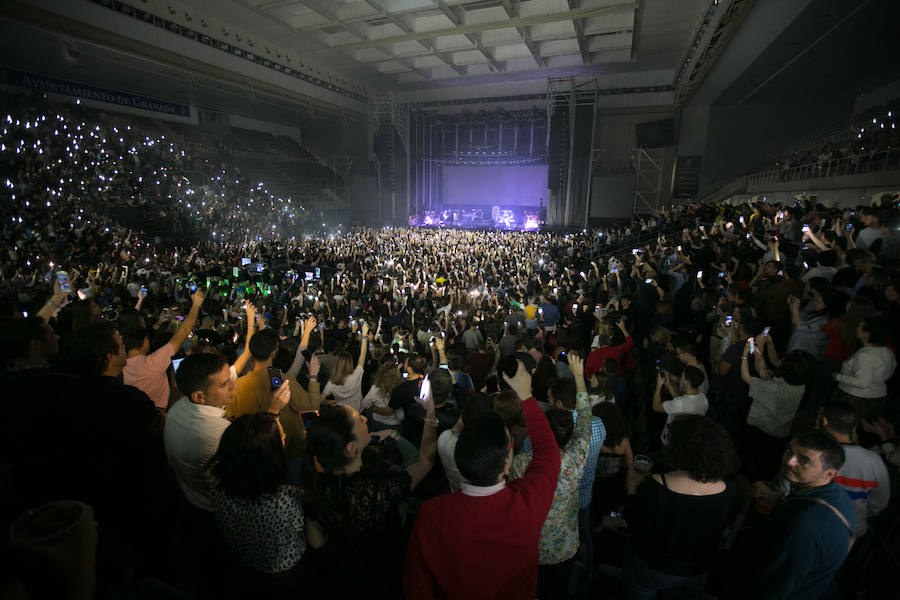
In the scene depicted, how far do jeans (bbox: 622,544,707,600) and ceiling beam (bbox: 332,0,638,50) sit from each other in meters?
16.8

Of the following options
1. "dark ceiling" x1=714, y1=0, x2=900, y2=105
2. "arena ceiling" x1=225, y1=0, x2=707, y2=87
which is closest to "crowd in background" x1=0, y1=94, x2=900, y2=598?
"dark ceiling" x1=714, y1=0, x2=900, y2=105

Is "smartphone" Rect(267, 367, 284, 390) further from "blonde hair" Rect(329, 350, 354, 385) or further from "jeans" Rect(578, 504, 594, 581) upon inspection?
"jeans" Rect(578, 504, 594, 581)

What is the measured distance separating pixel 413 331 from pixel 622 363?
125 inches

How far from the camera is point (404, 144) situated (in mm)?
26094

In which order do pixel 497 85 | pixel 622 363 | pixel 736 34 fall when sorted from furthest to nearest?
1. pixel 497 85
2. pixel 736 34
3. pixel 622 363

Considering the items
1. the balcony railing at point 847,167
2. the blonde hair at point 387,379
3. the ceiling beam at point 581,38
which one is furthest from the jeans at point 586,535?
the ceiling beam at point 581,38

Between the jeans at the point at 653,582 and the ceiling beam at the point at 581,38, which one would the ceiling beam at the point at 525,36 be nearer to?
the ceiling beam at the point at 581,38

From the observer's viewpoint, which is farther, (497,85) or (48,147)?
(497,85)

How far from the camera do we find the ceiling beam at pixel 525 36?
1486 centimetres

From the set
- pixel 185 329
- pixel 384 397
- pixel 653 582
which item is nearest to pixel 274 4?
pixel 185 329

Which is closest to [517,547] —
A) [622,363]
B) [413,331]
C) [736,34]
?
[622,363]

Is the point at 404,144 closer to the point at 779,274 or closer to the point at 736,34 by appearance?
the point at 736,34

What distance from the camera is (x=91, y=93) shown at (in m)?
16.0

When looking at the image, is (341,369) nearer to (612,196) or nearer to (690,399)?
(690,399)
